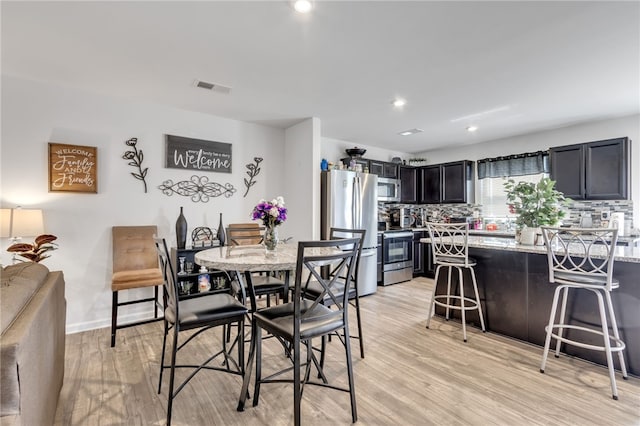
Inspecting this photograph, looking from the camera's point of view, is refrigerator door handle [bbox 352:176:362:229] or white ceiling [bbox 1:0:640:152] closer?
white ceiling [bbox 1:0:640:152]

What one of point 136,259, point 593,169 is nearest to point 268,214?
point 136,259

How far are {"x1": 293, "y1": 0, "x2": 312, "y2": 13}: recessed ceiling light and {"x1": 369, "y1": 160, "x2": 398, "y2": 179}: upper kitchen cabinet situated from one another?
3603mm

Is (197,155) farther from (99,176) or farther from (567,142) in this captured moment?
(567,142)

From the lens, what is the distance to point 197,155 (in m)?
3.88

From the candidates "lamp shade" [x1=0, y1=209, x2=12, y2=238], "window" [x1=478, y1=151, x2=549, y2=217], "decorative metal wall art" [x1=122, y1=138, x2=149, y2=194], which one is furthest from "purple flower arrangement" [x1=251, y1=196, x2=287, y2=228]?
"window" [x1=478, y1=151, x2=549, y2=217]

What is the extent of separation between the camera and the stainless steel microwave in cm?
564

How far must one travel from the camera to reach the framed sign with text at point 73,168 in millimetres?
3043

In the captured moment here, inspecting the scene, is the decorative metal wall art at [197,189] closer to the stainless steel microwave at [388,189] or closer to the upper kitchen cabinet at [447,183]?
the stainless steel microwave at [388,189]

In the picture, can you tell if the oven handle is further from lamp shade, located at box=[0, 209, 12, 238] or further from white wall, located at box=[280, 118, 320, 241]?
lamp shade, located at box=[0, 209, 12, 238]

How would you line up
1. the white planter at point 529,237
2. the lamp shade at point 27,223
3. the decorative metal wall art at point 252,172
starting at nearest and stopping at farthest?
the lamp shade at point 27,223, the white planter at point 529,237, the decorative metal wall art at point 252,172

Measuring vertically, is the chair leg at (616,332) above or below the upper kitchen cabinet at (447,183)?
below

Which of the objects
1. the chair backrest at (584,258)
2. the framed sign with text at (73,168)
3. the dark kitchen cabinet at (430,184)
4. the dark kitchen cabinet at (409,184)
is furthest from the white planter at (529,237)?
the framed sign with text at (73,168)

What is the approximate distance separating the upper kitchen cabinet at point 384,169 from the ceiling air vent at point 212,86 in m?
2.92

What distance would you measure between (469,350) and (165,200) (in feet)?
11.9
